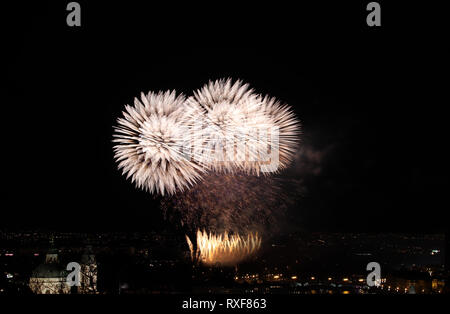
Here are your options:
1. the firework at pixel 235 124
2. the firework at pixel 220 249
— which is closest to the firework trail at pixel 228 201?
the firework at pixel 235 124

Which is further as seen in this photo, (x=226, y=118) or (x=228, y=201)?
(x=228, y=201)

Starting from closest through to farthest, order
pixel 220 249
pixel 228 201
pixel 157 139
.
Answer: pixel 157 139, pixel 228 201, pixel 220 249

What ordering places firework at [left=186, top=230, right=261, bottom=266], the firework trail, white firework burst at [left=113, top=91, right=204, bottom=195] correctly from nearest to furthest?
white firework burst at [left=113, top=91, right=204, bottom=195]
the firework trail
firework at [left=186, top=230, right=261, bottom=266]

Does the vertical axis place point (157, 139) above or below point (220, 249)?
above

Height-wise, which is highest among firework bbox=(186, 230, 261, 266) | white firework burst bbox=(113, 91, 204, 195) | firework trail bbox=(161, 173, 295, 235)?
white firework burst bbox=(113, 91, 204, 195)

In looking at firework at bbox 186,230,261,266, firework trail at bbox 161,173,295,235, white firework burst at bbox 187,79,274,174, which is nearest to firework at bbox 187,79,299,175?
white firework burst at bbox 187,79,274,174

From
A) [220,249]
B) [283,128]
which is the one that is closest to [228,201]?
[283,128]

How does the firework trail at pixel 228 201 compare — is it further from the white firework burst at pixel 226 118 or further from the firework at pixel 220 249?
the firework at pixel 220 249

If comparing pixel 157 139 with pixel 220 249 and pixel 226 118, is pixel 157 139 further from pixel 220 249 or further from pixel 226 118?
pixel 220 249

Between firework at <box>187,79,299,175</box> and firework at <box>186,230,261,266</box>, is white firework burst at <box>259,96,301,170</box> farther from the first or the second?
firework at <box>186,230,261,266</box>
